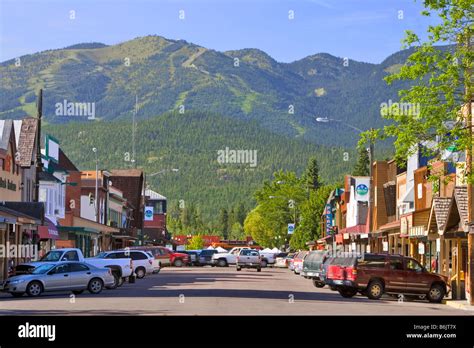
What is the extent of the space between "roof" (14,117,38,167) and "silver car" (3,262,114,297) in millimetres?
23673

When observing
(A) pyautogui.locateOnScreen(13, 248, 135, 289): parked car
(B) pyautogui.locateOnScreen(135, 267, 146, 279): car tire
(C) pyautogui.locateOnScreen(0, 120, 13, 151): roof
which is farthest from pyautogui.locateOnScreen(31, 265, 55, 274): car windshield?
(B) pyautogui.locateOnScreen(135, 267, 146, 279): car tire

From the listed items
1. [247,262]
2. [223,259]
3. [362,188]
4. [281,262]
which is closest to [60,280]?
[247,262]

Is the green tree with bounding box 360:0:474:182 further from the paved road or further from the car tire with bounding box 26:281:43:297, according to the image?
the car tire with bounding box 26:281:43:297

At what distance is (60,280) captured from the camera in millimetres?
39906

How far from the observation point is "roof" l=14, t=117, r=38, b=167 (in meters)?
64.6

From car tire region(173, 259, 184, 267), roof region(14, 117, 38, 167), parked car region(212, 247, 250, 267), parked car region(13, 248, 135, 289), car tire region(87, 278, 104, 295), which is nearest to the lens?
car tire region(87, 278, 104, 295)

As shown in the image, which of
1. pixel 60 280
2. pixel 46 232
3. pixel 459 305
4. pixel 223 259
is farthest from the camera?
pixel 223 259

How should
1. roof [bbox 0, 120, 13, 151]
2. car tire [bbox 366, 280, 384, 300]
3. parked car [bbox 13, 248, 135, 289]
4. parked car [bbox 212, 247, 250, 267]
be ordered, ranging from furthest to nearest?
1. parked car [bbox 212, 247, 250, 267]
2. roof [bbox 0, 120, 13, 151]
3. parked car [bbox 13, 248, 135, 289]
4. car tire [bbox 366, 280, 384, 300]

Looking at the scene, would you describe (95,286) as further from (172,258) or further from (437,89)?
(172,258)

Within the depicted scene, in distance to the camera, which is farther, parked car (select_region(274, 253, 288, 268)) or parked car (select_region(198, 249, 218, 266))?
parked car (select_region(274, 253, 288, 268))

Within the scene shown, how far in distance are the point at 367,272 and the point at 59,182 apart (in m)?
40.6

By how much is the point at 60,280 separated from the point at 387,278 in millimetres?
13011
